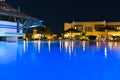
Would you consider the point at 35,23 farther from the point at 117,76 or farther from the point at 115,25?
the point at 115,25

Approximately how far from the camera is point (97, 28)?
58.8m

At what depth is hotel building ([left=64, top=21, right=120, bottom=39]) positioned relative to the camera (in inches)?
2136

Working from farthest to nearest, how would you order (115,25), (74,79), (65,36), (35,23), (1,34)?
(115,25)
(65,36)
(35,23)
(1,34)
(74,79)

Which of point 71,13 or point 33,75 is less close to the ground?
point 71,13

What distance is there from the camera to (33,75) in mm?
4941

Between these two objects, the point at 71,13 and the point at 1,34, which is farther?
the point at 71,13

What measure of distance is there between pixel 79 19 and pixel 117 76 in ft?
192

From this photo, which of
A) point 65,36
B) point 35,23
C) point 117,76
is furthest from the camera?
point 65,36

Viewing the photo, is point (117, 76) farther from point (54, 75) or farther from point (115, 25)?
point (115, 25)

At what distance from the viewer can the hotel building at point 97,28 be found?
2136 inches

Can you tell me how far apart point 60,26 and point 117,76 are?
58356mm

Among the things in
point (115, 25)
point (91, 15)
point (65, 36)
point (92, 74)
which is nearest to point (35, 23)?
point (65, 36)

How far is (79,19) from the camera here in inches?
2482

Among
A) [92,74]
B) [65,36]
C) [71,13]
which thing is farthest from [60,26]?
[92,74]
